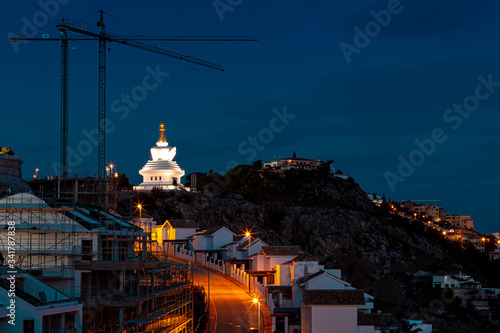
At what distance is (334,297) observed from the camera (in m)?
46.7

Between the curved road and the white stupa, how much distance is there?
46.6 meters

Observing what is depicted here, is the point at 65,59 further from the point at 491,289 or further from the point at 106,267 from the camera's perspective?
the point at 491,289

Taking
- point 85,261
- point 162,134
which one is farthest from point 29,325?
point 162,134

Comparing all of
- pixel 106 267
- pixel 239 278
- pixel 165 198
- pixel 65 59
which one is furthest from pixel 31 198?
pixel 165 198

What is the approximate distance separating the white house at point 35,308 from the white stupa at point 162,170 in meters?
75.4

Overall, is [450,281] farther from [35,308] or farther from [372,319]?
[35,308]

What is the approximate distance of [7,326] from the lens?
32000 millimetres

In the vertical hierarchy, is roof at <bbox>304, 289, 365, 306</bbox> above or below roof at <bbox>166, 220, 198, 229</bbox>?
below

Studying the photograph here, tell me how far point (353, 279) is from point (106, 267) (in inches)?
2896

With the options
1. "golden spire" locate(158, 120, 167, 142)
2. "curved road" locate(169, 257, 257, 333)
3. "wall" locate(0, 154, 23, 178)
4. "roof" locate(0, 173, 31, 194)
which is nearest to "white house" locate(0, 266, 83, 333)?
"curved road" locate(169, 257, 257, 333)

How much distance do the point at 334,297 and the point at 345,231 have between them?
251 feet

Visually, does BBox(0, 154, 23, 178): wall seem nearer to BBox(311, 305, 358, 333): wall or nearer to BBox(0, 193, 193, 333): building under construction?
BBox(0, 193, 193, 333): building under construction

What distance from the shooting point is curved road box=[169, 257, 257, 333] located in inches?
1919

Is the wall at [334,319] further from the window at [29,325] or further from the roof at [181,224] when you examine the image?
the roof at [181,224]
